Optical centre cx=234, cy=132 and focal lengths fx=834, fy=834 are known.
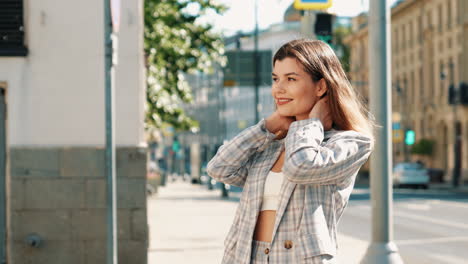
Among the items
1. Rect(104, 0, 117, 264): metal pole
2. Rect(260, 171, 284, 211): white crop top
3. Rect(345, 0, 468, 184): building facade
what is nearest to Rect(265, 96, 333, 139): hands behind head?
Rect(260, 171, 284, 211): white crop top

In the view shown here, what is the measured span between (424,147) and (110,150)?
50.8m

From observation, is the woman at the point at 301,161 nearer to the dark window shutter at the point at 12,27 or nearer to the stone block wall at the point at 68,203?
the stone block wall at the point at 68,203

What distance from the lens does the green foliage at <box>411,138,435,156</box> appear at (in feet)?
181

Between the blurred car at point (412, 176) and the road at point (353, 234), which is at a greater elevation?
the road at point (353, 234)

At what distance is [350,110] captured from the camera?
3.14m

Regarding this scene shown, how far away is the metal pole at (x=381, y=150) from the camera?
8.12 metres

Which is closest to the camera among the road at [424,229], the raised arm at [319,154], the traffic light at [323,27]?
the raised arm at [319,154]

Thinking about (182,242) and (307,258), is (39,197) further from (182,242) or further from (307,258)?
(307,258)

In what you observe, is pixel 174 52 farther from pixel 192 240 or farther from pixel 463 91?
pixel 463 91

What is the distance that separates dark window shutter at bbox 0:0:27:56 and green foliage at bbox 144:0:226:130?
8.58 meters

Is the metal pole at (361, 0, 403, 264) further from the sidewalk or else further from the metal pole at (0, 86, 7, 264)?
the metal pole at (0, 86, 7, 264)

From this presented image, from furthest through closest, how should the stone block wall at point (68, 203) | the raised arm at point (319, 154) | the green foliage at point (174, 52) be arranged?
the green foliage at point (174, 52) → the stone block wall at point (68, 203) → the raised arm at point (319, 154)

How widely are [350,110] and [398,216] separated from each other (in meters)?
17.4

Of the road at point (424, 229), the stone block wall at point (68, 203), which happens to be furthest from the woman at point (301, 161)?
the road at point (424, 229)
